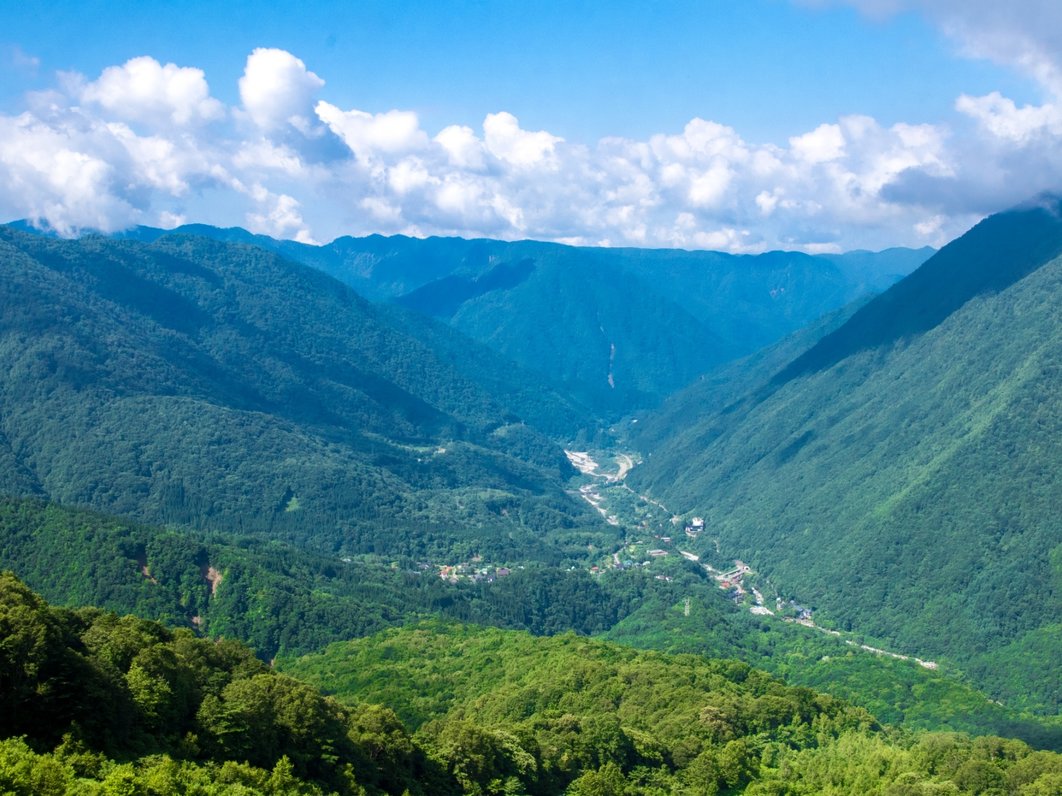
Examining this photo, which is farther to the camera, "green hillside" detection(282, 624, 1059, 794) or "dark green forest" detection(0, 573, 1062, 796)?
"green hillside" detection(282, 624, 1059, 794)

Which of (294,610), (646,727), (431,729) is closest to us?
(431,729)

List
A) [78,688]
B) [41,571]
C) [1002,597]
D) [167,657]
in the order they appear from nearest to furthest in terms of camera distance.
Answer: [78,688]
[167,657]
[41,571]
[1002,597]

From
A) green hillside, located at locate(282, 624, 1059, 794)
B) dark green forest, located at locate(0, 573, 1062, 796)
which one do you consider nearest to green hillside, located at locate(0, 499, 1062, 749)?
green hillside, located at locate(282, 624, 1059, 794)

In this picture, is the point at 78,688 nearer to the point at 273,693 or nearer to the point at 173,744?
the point at 173,744

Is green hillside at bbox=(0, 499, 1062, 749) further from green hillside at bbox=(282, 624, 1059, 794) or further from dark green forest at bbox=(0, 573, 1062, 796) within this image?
dark green forest at bbox=(0, 573, 1062, 796)

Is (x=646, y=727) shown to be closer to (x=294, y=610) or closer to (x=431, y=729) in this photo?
(x=431, y=729)

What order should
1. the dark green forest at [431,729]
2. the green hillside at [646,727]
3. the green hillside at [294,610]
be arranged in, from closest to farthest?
the dark green forest at [431,729]
the green hillside at [646,727]
the green hillside at [294,610]

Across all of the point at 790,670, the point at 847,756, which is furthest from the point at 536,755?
the point at 790,670

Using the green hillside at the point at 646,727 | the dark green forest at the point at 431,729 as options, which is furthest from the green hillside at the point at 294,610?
the dark green forest at the point at 431,729

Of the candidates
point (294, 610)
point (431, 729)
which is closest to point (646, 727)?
point (431, 729)

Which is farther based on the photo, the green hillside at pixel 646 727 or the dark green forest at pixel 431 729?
the green hillside at pixel 646 727

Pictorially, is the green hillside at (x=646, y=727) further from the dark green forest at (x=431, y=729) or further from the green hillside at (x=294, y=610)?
the green hillside at (x=294, y=610)
